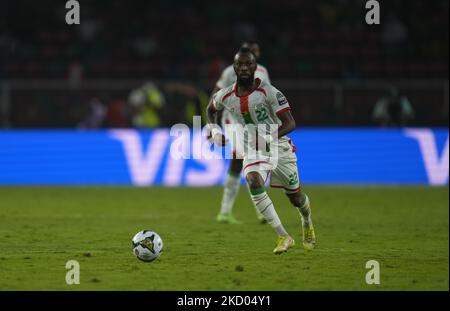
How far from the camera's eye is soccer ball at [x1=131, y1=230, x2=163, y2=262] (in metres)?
9.74

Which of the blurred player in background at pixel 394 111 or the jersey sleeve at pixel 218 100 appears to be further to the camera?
the blurred player in background at pixel 394 111

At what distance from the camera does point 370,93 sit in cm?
2480

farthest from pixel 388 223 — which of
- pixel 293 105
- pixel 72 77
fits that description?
pixel 72 77

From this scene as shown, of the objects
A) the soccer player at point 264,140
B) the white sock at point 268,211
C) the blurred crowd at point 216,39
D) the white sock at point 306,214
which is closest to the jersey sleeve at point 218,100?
the soccer player at point 264,140

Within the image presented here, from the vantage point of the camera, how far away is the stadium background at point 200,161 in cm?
995

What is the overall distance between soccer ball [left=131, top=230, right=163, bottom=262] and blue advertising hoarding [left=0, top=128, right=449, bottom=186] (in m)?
10.6

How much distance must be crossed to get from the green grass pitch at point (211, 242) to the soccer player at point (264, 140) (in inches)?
18.2

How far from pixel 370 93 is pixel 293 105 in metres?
2.15

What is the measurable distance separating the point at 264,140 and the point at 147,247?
6.50ft

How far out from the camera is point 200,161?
20.6 metres

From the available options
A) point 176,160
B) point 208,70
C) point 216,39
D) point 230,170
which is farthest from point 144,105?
point 230,170

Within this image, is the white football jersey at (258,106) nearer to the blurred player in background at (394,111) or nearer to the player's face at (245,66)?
the player's face at (245,66)
